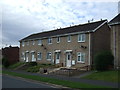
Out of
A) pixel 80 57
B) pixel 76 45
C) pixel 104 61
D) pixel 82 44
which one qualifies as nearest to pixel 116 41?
pixel 104 61

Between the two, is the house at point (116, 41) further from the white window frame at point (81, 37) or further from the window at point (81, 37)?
the window at point (81, 37)

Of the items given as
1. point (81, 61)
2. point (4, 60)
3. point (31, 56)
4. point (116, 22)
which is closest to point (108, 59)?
point (116, 22)

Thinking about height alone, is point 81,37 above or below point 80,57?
above

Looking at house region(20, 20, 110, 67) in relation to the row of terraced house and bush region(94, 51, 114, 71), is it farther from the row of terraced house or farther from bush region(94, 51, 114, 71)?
bush region(94, 51, 114, 71)

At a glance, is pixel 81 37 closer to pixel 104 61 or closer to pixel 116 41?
pixel 116 41

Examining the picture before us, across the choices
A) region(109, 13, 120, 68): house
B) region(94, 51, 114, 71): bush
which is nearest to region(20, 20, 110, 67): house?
region(109, 13, 120, 68): house

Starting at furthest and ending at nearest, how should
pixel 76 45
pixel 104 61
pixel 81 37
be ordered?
1. pixel 76 45
2. pixel 81 37
3. pixel 104 61

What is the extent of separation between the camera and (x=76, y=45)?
124ft

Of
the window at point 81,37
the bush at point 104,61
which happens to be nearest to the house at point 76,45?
the window at point 81,37

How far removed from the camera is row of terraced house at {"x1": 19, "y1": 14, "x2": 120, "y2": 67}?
31078 mm

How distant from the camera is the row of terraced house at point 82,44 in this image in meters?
31.1

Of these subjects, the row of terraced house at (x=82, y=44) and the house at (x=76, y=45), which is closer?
the row of terraced house at (x=82, y=44)

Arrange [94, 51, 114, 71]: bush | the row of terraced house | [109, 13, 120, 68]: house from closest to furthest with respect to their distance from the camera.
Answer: [94, 51, 114, 71]: bush, [109, 13, 120, 68]: house, the row of terraced house

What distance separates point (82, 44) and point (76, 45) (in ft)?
4.77
